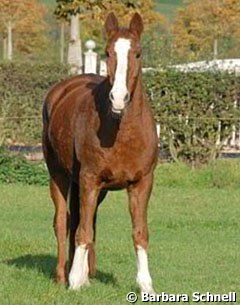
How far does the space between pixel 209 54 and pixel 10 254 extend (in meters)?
17.9

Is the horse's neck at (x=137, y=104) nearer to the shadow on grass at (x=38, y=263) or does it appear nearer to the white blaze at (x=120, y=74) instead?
the white blaze at (x=120, y=74)

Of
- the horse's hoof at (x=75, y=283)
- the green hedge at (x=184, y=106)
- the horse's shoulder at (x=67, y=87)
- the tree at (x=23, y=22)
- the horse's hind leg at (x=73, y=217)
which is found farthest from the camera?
the tree at (x=23, y=22)

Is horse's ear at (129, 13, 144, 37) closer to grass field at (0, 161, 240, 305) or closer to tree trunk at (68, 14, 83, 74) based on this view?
grass field at (0, 161, 240, 305)

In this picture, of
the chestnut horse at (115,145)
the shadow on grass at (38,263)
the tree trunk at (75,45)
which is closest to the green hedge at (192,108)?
the tree trunk at (75,45)

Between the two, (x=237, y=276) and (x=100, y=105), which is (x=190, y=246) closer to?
(x=237, y=276)

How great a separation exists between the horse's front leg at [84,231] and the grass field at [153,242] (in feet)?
0.52

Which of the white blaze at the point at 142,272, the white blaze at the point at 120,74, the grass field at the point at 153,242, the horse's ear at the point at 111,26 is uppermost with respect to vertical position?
the horse's ear at the point at 111,26

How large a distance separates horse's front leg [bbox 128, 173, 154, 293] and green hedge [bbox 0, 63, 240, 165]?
1599 centimetres

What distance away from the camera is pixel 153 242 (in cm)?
1470

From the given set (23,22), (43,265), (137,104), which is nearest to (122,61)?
(137,104)

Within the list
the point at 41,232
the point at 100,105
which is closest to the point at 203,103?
the point at 41,232

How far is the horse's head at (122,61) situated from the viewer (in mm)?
8672

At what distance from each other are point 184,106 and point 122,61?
17045 mm

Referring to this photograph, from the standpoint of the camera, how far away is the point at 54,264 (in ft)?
39.0
